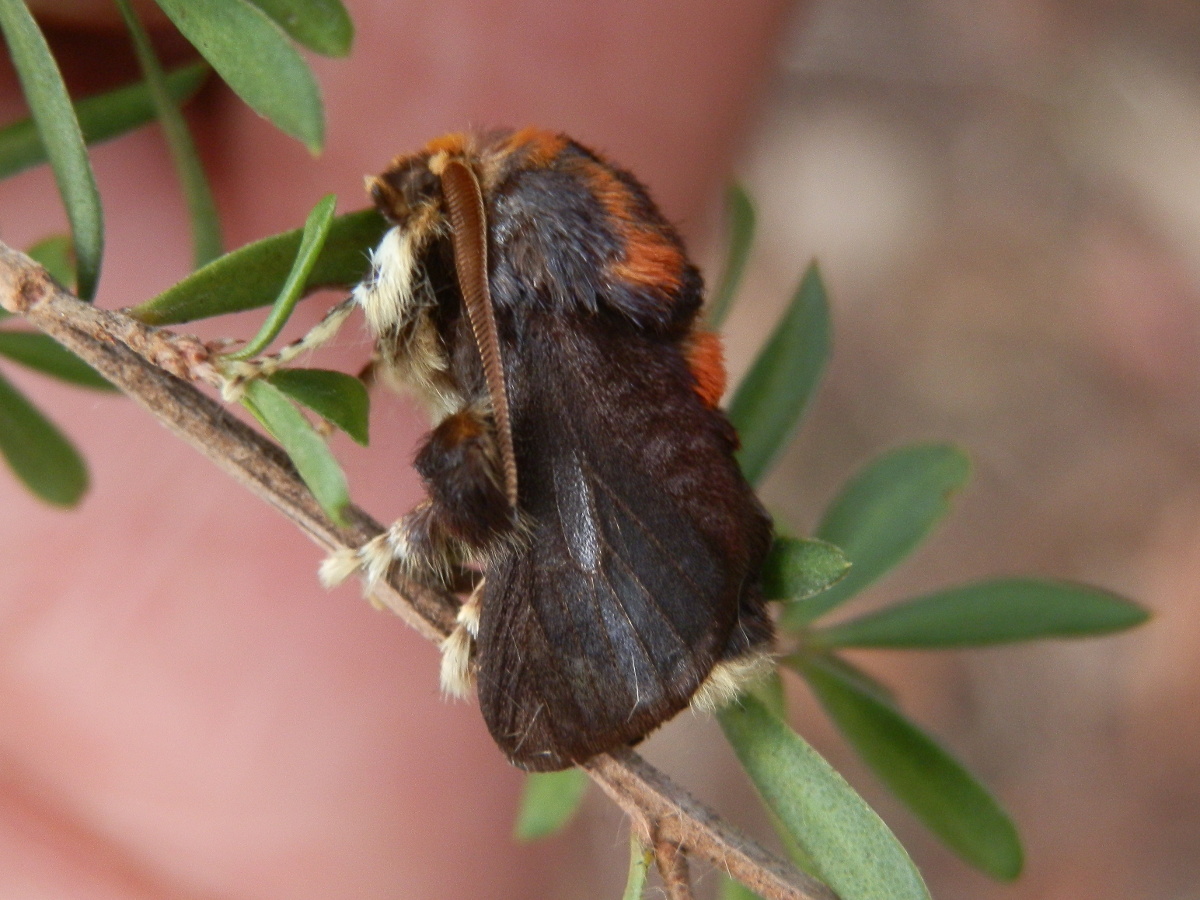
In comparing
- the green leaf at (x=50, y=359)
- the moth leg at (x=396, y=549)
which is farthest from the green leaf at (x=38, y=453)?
the moth leg at (x=396, y=549)

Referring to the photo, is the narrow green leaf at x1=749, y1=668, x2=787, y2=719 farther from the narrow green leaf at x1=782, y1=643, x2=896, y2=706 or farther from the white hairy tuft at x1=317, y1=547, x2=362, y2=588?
the white hairy tuft at x1=317, y1=547, x2=362, y2=588

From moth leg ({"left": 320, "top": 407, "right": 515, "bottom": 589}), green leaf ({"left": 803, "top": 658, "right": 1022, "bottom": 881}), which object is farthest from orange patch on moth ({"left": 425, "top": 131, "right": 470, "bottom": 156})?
green leaf ({"left": 803, "top": 658, "right": 1022, "bottom": 881})

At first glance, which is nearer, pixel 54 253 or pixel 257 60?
pixel 257 60

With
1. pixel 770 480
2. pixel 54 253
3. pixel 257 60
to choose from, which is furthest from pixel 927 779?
pixel 770 480

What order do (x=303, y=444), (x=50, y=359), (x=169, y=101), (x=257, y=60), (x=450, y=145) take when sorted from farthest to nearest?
(x=50, y=359) < (x=169, y=101) < (x=450, y=145) < (x=257, y=60) < (x=303, y=444)

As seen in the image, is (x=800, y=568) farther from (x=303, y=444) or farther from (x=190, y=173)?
(x=190, y=173)

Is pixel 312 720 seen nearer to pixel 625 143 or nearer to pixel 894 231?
pixel 625 143
